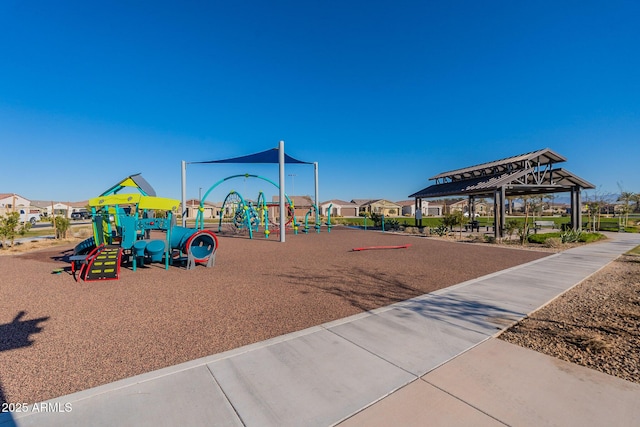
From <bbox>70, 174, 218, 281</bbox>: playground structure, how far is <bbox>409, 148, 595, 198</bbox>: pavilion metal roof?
48.7ft

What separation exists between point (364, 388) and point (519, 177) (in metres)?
18.1

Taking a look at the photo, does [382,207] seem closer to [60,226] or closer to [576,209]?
[576,209]

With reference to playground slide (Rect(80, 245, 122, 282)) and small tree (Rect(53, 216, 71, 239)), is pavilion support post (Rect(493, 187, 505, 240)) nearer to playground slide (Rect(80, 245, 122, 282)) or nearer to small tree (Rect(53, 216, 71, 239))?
playground slide (Rect(80, 245, 122, 282))

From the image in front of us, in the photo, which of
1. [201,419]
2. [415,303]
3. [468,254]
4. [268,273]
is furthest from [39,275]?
[468,254]

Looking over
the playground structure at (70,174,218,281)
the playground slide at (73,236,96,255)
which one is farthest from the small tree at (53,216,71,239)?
the playground slide at (73,236,96,255)

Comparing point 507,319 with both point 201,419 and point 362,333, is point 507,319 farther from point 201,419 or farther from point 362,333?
point 201,419

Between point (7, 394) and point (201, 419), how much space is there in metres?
1.99

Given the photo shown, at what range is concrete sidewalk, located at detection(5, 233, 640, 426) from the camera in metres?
2.45

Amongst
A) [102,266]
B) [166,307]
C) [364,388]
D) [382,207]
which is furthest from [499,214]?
[382,207]

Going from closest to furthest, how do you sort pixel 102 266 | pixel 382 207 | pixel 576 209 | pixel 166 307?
pixel 166 307
pixel 102 266
pixel 576 209
pixel 382 207

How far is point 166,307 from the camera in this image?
5336 mm

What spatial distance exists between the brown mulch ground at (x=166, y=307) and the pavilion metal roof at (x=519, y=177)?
8.65 m

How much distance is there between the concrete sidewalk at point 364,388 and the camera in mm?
2447

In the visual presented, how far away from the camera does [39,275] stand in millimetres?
7887
